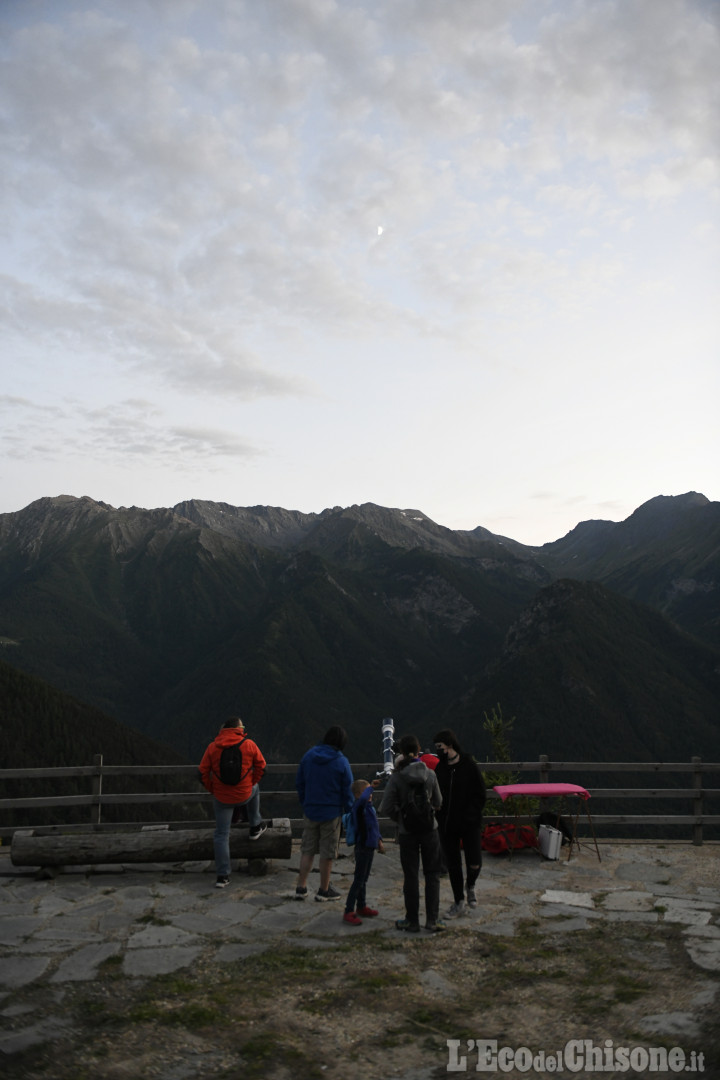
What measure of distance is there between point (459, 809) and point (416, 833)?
3.26 ft

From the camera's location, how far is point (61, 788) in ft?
301

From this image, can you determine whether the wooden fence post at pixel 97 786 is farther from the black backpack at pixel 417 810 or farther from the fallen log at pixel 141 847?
the black backpack at pixel 417 810

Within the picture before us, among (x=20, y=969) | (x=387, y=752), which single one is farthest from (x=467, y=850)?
(x=20, y=969)

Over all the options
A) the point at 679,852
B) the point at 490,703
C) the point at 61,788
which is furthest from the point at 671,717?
the point at 679,852

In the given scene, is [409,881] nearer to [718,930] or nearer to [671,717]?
[718,930]

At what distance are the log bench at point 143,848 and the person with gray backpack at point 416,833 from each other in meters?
2.66

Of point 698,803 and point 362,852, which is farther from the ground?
point 362,852

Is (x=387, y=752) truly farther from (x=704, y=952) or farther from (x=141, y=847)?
(x=704, y=952)

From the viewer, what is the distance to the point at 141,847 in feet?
32.2

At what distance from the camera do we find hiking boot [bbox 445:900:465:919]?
326 inches

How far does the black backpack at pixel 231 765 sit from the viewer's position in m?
9.45

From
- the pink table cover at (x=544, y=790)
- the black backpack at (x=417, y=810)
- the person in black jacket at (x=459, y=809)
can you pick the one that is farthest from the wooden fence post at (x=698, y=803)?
the black backpack at (x=417, y=810)

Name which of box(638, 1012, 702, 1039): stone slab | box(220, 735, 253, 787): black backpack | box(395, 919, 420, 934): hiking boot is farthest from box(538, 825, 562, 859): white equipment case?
box(638, 1012, 702, 1039): stone slab

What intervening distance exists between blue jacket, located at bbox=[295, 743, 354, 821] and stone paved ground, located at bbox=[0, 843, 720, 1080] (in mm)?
1039
